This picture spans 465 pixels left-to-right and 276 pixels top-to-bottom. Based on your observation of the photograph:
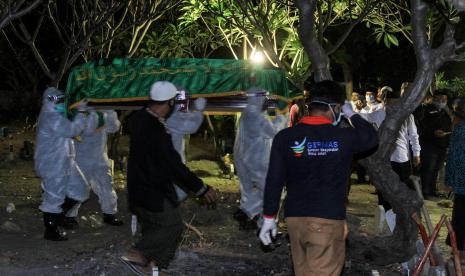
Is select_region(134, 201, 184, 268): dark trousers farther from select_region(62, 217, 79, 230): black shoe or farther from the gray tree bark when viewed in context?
select_region(62, 217, 79, 230): black shoe

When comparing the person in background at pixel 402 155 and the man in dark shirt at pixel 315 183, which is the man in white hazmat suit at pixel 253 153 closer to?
the person in background at pixel 402 155

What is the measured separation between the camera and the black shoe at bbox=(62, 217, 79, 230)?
340 inches

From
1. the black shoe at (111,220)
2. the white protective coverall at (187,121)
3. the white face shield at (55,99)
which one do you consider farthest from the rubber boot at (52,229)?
the white protective coverall at (187,121)

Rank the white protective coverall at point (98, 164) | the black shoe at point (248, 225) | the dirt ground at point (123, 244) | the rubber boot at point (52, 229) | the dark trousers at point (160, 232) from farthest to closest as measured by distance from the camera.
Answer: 1. the white protective coverall at point (98, 164)
2. the black shoe at point (248, 225)
3. the rubber boot at point (52, 229)
4. the dirt ground at point (123, 244)
5. the dark trousers at point (160, 232)

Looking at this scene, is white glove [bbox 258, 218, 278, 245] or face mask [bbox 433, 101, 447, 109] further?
face mask [bbox 433, 101, 447, 109]

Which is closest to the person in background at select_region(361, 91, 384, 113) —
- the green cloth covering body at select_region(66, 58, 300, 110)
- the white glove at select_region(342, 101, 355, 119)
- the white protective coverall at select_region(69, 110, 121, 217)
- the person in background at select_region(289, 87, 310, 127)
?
the person in background at select_region(289, 87, 310, 127)

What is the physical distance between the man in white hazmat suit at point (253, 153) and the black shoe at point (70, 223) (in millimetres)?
2017

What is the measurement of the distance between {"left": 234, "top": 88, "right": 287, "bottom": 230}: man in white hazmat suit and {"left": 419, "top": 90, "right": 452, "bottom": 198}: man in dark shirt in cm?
381

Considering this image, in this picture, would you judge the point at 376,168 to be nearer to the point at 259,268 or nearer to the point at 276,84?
the point at 259,268

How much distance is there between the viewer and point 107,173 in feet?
29.5

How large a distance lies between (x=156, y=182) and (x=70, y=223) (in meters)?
3.07

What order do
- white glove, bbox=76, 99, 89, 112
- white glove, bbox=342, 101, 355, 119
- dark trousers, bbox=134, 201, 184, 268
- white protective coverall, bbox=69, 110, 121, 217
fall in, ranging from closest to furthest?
white glove, bbox=342, 101, 355, 119, dark trousers, bbox=134, 201, 184, 268, white glove, bbox=76, 99, 89, 112, white protective coverall, bbox=69, 110, 121, 217

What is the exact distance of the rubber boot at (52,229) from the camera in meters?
7.99

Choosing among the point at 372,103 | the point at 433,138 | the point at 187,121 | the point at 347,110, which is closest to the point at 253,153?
the point at 187,121
